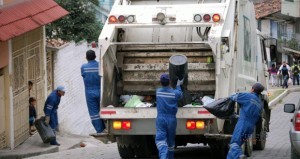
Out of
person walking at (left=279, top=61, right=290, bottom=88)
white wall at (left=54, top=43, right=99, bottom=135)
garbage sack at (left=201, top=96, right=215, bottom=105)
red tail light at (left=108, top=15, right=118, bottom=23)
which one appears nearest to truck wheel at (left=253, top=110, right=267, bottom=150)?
garbage sack at (left=201, top=96, right=215, bottom=105)

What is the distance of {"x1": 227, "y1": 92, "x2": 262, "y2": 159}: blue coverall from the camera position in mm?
11273

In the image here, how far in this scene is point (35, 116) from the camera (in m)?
19.9

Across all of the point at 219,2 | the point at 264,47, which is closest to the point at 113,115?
the point at 219,2

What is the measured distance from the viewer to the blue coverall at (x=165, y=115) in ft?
38.5

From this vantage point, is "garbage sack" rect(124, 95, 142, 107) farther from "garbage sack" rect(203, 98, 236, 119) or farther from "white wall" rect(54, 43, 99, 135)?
"white wall" rect(54, 43, 99, 135)

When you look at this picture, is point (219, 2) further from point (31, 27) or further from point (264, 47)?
point (31, 27)

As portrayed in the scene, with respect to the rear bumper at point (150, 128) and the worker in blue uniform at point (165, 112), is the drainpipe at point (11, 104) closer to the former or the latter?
the rear bumper at point (150, 128)

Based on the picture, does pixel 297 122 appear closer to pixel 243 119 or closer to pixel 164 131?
pixel 243 119

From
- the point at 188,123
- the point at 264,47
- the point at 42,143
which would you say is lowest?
the point at 42,143

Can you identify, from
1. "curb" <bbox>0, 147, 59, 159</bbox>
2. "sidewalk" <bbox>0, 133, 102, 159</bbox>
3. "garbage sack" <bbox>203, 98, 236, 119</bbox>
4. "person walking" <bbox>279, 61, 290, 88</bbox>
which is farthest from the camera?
"person walking" <bbox>279, 61, 290, 88</bbox>

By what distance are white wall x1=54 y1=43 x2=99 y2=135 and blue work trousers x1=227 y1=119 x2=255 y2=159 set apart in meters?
11.3

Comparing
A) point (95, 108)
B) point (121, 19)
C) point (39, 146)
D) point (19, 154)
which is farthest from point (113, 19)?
point (39, 146)

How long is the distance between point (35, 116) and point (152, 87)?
7627mm

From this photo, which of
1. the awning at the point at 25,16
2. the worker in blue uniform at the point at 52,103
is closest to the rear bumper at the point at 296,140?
the awning at the point at 25,16
